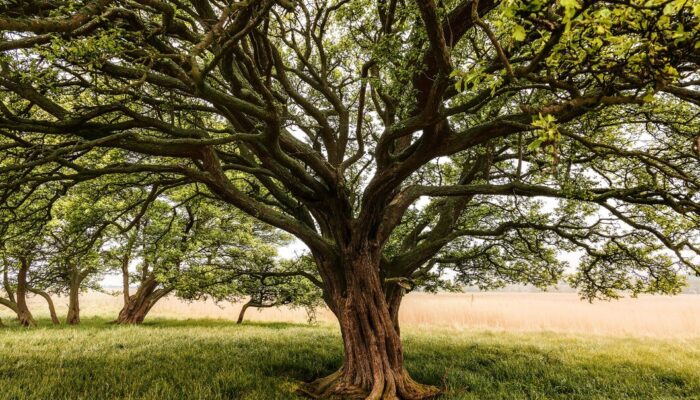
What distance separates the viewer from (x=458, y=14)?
19.4 feet

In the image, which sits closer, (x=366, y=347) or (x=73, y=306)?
(x=366, y=347)

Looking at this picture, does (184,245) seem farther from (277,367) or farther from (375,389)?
(375,389)

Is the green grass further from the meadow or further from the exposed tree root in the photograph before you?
the exposed tree root

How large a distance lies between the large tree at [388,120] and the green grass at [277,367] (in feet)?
6.38

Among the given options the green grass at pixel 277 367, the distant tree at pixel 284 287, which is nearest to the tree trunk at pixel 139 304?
the green grass at pixel 277 367

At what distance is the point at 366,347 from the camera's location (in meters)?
9.04

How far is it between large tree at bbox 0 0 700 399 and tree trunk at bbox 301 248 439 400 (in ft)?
0.16

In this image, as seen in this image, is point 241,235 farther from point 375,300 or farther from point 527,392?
point 527,392

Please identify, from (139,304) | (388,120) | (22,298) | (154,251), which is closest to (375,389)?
(388,120)

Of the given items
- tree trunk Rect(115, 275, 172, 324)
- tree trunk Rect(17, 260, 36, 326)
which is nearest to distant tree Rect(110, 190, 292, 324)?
tree trunk Rect(115, 275, 172, 324)

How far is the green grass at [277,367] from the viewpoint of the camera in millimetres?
8243

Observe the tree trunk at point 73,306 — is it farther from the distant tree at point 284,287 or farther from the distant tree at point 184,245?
the distant tree at point 284,287

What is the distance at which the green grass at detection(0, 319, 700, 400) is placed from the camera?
27.0 ft

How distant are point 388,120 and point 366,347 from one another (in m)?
5.51
